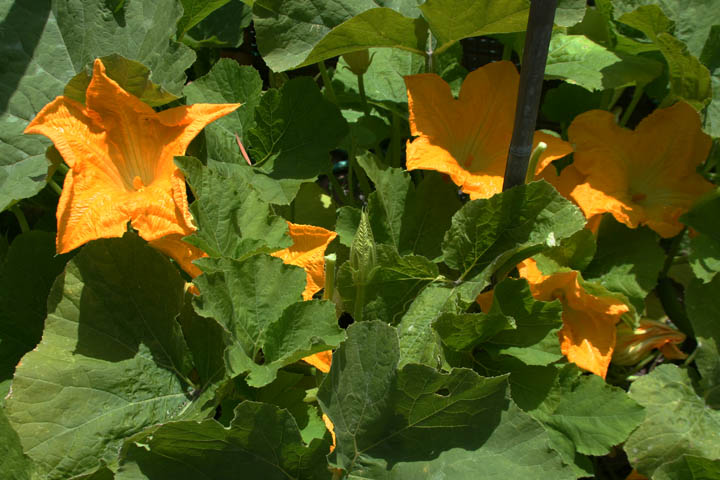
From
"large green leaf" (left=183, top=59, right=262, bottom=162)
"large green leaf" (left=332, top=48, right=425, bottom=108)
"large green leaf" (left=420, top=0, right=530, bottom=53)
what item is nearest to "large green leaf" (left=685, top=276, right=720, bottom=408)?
"large green leaf" (left=420, top=0, right=530, bottom=53)

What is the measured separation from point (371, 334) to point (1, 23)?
1.01 m

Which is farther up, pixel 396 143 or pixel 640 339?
pixel 396 143

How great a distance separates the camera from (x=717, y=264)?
139 centimetres

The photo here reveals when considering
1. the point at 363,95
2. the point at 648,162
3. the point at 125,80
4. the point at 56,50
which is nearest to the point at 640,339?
the point at 648,162

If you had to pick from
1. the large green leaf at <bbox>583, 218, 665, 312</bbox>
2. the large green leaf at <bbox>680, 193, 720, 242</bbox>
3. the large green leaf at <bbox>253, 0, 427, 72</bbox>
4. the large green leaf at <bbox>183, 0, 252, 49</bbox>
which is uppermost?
the large green leaf at <bbox>253, 0, 427, 72</bbox>

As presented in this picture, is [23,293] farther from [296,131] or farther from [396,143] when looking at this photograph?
[396,143]

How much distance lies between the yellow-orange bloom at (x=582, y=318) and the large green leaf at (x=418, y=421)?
388 millimetres

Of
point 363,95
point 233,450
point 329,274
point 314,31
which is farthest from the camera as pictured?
point 363,95

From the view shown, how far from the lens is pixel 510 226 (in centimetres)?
119

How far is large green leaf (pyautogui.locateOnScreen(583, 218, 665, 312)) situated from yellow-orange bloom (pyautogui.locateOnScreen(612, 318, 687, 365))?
0.08 meters

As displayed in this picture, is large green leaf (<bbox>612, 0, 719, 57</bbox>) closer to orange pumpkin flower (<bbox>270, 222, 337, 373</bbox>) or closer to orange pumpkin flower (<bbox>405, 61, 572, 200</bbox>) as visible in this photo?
orange pumpkin flower (<bbox>405, 61, 572, 200</bbox>)

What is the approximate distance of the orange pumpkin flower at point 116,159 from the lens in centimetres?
105

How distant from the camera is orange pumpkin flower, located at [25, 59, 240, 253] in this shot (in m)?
1.05

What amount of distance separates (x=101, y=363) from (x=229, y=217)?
0.33 meters
